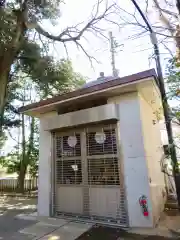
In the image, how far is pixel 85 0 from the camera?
697cm

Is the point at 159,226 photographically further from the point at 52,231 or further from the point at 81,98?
the point at 81,98

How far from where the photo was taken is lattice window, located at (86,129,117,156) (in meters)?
5.30

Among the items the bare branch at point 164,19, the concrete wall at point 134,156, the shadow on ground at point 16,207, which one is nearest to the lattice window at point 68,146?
the concrete wall at point 134,156

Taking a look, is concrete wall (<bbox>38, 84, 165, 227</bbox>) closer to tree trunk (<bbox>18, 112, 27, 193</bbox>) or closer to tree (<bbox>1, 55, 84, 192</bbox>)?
tree (<bbox>1, 55, 84, 192</bbox>)

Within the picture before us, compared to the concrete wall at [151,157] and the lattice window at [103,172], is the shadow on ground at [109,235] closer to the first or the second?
the concrete wall at [151,157]

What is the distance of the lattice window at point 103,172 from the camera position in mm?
5145

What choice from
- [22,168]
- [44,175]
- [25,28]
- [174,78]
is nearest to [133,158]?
[174,78]

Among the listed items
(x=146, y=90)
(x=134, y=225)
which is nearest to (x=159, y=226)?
(x=134, y=225)

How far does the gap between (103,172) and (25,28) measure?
306 inches

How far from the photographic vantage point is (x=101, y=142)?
5.45 metres

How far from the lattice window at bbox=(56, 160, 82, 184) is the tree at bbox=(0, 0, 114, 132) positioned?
4058 mm

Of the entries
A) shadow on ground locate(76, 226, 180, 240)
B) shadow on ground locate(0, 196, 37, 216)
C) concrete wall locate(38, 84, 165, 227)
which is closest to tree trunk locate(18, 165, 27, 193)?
shadow on ground locate(0, 196, 37, 216)

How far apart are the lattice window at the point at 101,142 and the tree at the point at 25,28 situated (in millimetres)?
4635

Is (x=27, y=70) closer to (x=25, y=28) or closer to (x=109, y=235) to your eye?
(x=25, y=28)
